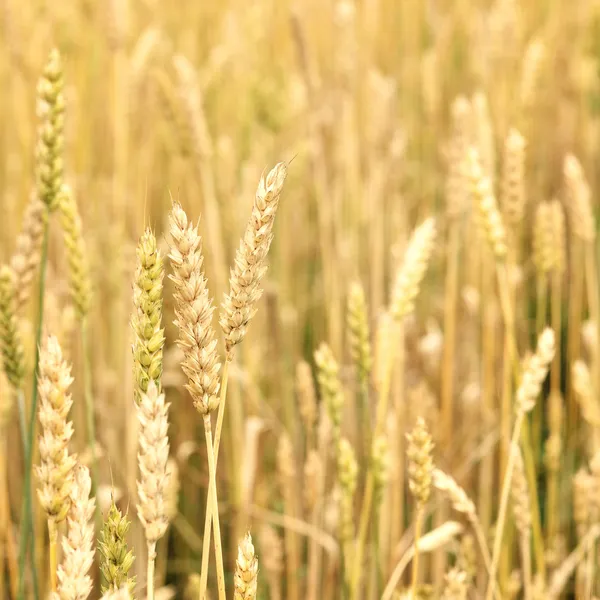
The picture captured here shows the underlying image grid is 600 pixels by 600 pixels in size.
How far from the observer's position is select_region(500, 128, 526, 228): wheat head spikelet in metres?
0.99

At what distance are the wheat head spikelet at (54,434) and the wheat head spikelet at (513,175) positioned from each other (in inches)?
27.7

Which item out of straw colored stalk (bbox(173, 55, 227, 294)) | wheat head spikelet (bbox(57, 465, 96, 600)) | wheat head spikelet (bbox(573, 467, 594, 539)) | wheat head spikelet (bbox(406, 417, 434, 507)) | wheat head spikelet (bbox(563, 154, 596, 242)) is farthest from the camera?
straw colored stalk (bbox(173, 55, 227, 294))

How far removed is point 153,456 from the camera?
1.46ft

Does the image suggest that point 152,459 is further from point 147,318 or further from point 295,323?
point 295,323

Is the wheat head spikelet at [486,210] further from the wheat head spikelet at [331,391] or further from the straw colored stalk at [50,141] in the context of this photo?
the straw colored stalk at [50,141]

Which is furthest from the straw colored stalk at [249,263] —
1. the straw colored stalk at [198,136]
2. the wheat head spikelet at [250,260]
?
the straw colored stalk at [198,136]

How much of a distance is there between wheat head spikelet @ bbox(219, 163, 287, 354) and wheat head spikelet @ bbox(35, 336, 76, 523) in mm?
116

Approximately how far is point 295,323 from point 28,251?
0.82 meters

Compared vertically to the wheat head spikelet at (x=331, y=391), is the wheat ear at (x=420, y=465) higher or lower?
lower

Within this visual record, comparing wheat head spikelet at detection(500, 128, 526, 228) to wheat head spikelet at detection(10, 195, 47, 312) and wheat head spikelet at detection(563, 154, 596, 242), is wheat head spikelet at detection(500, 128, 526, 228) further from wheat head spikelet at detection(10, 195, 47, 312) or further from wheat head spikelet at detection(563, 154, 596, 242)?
wheat head spikelet at detection(10, 195, 47, 312)

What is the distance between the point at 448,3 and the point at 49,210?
91.3 inches

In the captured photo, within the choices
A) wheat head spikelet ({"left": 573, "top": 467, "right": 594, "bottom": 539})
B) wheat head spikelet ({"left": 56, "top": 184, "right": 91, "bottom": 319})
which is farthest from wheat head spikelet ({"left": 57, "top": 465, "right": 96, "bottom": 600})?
wheat head spikelet ({"left": 573, "top": 467, "right": 594, "bottom": 539})

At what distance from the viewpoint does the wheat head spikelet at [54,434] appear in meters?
0.49

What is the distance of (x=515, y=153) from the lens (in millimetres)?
994
